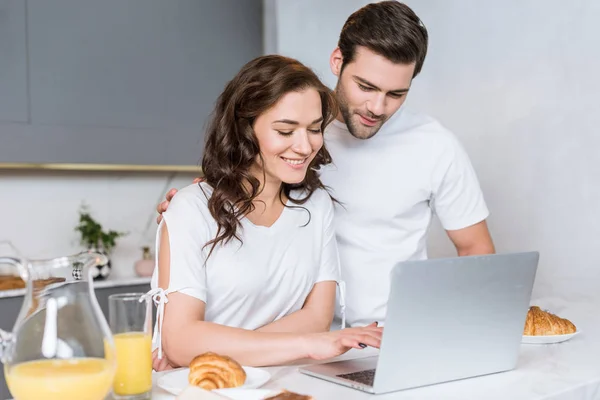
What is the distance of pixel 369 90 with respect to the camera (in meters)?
1.97

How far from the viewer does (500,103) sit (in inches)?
113

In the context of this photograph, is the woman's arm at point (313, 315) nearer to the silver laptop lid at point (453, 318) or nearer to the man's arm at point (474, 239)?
the silver laptop lid at point (453, 318)

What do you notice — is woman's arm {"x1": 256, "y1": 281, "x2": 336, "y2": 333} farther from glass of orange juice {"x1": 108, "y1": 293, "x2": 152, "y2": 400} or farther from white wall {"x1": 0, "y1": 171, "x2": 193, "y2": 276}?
white wall {"x1": 0, "y1": 171, "x2": 193, "y2": 276}

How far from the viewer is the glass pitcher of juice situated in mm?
985

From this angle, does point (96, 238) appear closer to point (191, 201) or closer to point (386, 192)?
point (386, 192)

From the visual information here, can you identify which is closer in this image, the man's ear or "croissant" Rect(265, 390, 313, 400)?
"croissant" Rect(265, 390, 313, 400)

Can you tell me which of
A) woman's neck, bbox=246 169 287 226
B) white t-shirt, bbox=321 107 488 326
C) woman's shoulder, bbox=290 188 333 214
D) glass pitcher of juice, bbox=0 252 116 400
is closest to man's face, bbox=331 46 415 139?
white t-shirt, bbox=321 107 488 326

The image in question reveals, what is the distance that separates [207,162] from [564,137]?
1.50 meters

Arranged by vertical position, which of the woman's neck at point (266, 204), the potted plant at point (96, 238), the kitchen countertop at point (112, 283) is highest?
the woman's neck at point (266, 204)

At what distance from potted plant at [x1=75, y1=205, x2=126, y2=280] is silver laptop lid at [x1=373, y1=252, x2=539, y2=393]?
8.18ft

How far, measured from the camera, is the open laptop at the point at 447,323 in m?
1.21

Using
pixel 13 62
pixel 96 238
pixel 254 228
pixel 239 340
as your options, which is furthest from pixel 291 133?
pixel 96 238

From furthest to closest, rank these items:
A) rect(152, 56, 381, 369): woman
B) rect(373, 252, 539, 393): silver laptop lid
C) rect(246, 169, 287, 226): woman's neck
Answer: rect(246, 169, 287, 226): woman's neck
rect(152, 56, 381, 369): woman
rect(373, 252, 539, 393): silver laptop lid

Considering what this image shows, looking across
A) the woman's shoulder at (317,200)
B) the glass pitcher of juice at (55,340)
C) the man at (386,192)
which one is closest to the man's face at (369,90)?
the man at (386,192)
